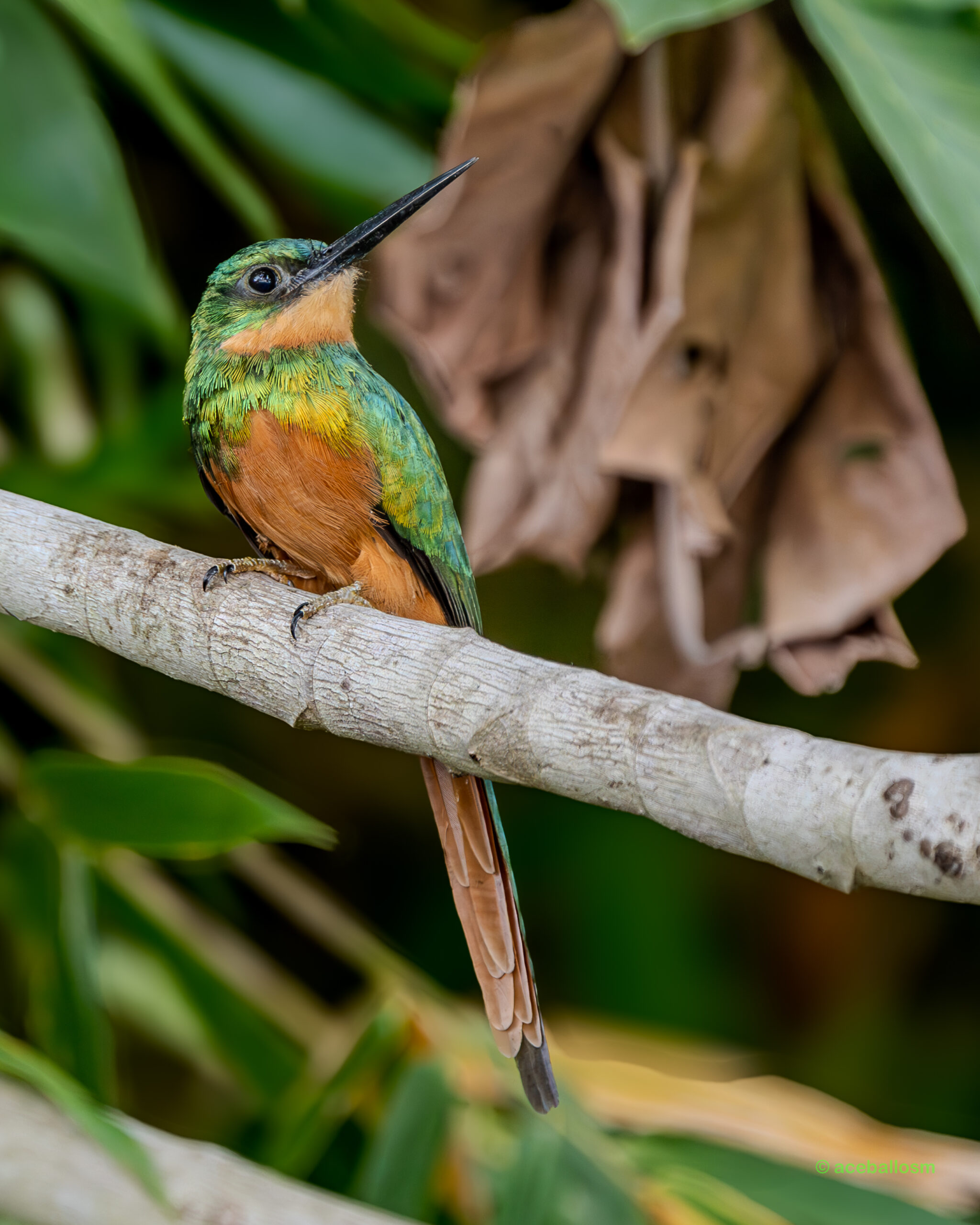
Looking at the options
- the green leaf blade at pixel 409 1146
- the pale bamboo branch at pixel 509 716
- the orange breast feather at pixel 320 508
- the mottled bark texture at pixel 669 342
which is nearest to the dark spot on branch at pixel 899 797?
the pale bamboo branch at pixel 509 716

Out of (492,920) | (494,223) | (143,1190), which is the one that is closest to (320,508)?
(492,920)

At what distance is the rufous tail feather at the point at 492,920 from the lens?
38.9 inches

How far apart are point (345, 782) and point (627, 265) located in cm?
150

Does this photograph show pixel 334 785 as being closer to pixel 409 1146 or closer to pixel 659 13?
pixel 409 1146

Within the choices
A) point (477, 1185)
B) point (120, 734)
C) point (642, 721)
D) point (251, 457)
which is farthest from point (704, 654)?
point (120, 734)

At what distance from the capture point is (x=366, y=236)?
1223 mm

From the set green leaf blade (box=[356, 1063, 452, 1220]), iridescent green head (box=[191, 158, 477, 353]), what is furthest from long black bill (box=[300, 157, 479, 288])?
green leaf blade (box=[356, 1063, 452, 1220])

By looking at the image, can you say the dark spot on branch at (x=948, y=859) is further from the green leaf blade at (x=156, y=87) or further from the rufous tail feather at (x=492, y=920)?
the green leaf blade at (x=156, y=87)

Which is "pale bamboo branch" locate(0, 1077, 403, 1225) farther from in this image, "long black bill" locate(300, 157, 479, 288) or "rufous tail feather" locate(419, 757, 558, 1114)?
"long black bill" locate(300, 157, 479, 288)

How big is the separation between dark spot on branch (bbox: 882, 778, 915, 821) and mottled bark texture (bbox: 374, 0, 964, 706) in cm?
80

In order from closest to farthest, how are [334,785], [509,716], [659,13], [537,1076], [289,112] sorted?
[509,716]
[537,1076]
[659,13]
[289,112]
[334,785]

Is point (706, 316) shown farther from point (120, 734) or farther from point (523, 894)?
point (523, 894)

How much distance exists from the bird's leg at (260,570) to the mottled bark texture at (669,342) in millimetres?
258

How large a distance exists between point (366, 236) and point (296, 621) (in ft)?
1.70
